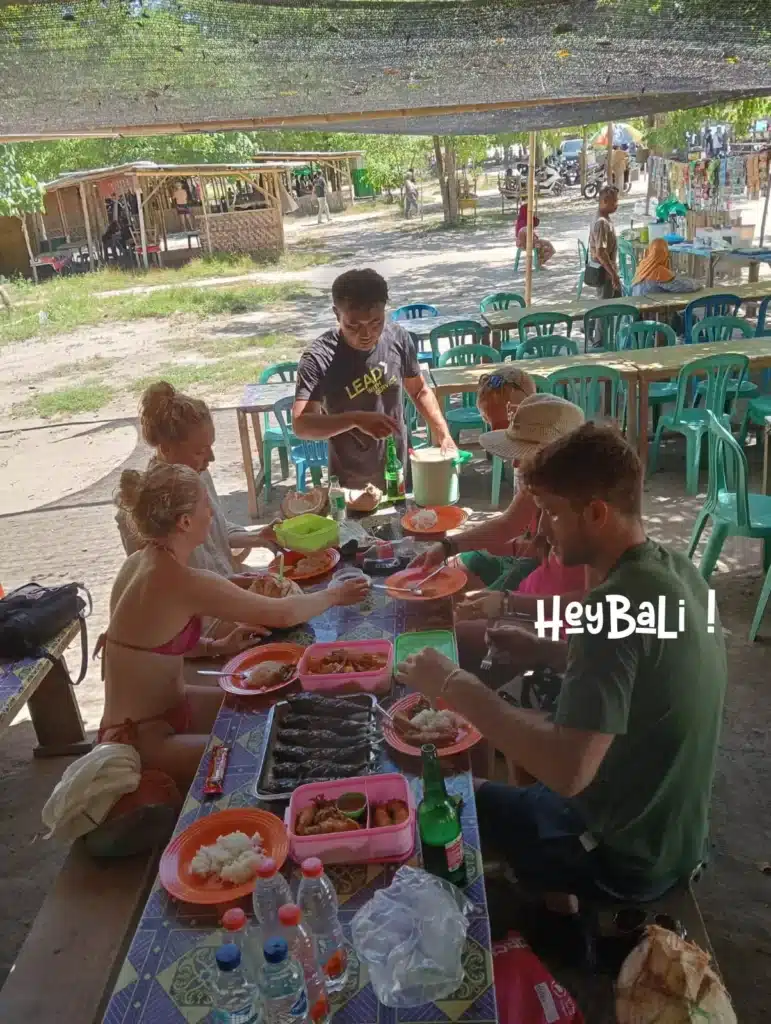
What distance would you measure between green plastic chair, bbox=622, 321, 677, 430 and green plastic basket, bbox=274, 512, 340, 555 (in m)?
4.91

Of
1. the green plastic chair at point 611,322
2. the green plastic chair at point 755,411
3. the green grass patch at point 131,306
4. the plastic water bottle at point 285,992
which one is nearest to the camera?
the plastic water bottle at point 285,992

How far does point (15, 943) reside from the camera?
10.7 ft

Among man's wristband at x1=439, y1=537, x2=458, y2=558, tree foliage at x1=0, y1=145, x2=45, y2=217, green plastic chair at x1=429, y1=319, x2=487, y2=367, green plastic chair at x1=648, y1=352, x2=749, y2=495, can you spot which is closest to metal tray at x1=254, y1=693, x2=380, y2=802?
man's wristband at x1=439, y1=537, x2=458, y2=558

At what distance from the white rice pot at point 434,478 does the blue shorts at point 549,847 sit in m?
1.84

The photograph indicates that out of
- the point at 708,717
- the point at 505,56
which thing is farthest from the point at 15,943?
the point at 505,56

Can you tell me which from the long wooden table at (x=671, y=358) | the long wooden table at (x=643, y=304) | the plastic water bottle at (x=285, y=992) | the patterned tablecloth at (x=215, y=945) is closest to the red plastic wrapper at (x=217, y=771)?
the patterned tablecloth at (x=215, y=945)

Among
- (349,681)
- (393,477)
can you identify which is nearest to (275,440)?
(393,477)

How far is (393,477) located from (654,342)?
5.39m

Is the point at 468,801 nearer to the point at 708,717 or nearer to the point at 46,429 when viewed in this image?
the point at 708,717

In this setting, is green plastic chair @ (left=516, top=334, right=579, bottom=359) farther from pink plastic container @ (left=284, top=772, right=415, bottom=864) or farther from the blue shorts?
pink plastic container @ (left=284, top=772, right=415, bottom=864)

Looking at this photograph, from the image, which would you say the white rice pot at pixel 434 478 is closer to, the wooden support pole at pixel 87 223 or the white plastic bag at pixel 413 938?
the white plastic bag at pixel 413 938

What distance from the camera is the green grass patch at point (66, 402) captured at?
38.2 feet

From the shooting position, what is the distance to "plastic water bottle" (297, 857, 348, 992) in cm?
173

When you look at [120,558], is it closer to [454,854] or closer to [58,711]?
[58,711]
